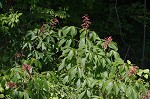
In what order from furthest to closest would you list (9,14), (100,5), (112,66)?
(100,5) < (9,14) < (112,66)

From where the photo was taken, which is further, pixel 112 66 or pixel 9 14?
pixel 9 14

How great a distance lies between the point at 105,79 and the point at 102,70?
0.60 feet

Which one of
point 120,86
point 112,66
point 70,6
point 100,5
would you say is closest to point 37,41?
point 112,66

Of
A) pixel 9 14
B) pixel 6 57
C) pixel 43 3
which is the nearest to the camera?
pixel 6 57

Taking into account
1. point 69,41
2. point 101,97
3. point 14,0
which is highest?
point 14,0

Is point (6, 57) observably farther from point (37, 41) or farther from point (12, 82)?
point (12, 82)

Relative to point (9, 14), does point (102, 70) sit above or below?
below

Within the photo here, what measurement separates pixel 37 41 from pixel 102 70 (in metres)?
1.06

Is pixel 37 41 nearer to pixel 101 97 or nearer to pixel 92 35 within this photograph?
pixel 92 35

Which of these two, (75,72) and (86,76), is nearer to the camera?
(75,72)

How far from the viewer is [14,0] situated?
5.57 meters

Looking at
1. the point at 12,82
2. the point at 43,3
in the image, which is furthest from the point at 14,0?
the point at 12,82

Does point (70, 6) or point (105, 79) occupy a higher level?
point (70, 6)

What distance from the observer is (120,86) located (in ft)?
10.2
